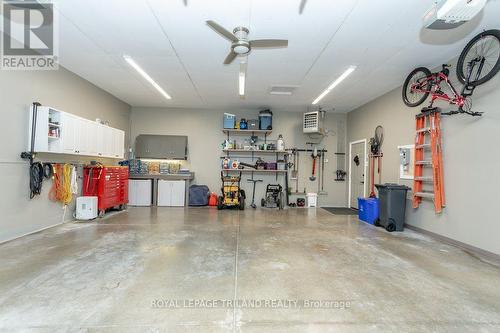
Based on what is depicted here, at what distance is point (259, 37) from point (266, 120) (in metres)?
3.91

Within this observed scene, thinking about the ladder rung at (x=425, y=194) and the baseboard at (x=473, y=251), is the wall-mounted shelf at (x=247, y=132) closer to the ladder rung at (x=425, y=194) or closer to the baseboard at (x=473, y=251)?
the ladder rung at (x=425, y=194)

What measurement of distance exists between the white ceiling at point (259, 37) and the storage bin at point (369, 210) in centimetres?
266

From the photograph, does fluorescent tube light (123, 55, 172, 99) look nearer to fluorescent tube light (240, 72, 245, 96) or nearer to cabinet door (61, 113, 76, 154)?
cabinet door (61, 113, 76, 154)

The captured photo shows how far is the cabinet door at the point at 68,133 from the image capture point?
4395 millimetres

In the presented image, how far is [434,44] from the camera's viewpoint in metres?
3.61

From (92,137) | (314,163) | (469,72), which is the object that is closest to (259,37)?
(469,72)

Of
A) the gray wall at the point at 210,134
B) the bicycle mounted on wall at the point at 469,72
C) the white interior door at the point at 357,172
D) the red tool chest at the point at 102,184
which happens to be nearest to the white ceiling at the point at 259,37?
the bicycle mounted on wall at the point at 469,72

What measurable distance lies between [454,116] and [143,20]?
16.6 feet

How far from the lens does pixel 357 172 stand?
286 inches

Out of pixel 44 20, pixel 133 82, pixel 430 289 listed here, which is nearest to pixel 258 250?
pixel 430 289

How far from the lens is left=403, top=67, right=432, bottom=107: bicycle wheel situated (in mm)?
4270

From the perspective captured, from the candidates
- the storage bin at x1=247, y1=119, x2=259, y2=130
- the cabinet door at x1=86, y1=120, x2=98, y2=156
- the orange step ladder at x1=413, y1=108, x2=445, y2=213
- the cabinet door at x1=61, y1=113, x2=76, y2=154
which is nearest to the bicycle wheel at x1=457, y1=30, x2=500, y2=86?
the orange step ladder at x1=413, y1=108, x2=445, y2=213

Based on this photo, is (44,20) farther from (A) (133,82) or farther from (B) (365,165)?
(B) (365,165)

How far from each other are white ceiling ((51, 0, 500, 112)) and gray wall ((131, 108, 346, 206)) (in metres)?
1.98
